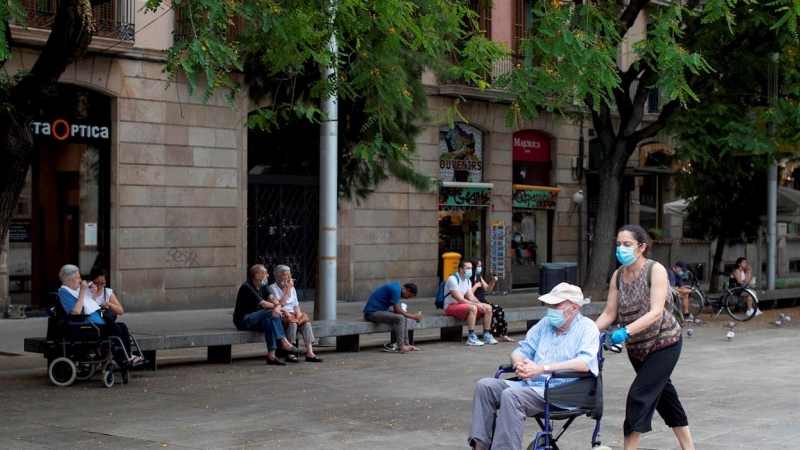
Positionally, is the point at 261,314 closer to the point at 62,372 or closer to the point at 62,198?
the point at 62,372

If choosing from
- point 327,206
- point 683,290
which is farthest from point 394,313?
point 683,290

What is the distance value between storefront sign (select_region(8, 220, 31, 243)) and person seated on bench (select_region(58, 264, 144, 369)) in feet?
26.8

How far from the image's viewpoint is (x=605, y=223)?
23.2 metres

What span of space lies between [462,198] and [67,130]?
11.1 metres

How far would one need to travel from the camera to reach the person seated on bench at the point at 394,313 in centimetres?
1647

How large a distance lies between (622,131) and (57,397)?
14617mm

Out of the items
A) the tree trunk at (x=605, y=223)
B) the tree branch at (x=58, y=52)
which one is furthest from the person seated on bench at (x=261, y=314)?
the tree trunk at (x=605, y=223)

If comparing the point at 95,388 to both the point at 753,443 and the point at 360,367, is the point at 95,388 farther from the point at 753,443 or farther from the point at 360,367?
the point at 753,443

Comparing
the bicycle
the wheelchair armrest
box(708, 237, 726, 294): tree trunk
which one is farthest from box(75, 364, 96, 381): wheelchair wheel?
box(708, 237, 726, 294): tree trunk

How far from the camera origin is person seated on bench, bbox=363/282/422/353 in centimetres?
1647

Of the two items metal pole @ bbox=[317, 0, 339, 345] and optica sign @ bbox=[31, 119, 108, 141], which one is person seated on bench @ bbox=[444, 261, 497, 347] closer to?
metal pole @ bbox=[317, 0, 339, 345]

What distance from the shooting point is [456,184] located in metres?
28.8

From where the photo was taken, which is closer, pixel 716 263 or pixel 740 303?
pixel 740 303

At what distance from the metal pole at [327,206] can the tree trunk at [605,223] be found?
7.63 m
